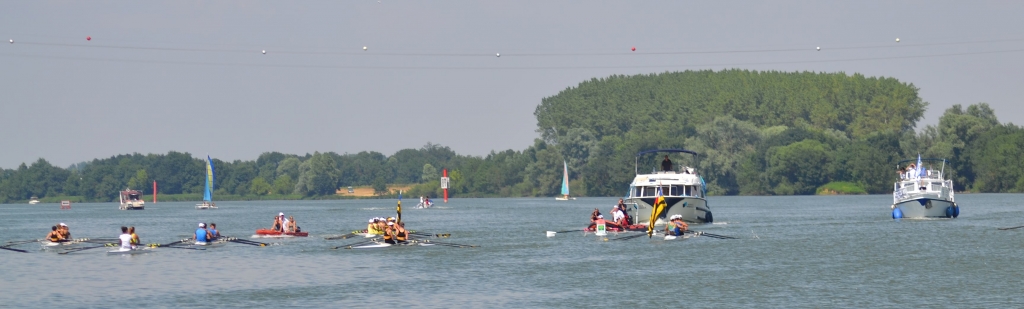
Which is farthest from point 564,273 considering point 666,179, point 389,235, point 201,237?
point 666,179

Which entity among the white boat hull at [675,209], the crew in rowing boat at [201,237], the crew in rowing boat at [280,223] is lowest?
the crew in rowing boat at [201,237]

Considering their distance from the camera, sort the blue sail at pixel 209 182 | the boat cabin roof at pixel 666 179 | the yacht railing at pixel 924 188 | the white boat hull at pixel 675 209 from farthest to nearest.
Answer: the blue sail at pixel 209 182 → the yacht railing at pixel 924 188 → the boat cabin roof at pixel 666 179 → the white boat hull at pixel 675 209

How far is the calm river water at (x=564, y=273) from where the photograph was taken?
156 feet

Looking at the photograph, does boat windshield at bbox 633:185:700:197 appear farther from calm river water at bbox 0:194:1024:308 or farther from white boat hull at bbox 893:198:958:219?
white boat hull at bbox 893:198:958:219

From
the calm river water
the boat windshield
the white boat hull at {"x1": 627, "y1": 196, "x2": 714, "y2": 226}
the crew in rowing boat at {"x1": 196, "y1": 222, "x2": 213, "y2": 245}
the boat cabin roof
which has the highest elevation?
the boat cabin roof

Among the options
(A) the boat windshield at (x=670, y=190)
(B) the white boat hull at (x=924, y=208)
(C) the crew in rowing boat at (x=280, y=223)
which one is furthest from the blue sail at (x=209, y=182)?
(B) the white boat hull at (x=924, y=208)

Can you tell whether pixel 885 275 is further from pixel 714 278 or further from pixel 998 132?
pixel 998 132

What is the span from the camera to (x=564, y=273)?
57.1 m

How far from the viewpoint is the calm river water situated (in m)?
47.7

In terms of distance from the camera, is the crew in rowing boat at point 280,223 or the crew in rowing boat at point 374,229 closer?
the crew in rowing boat at point 374,229

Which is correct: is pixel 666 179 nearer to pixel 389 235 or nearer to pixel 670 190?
pixel 670 190

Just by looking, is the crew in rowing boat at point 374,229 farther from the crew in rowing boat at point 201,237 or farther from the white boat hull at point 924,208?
the white boat hull at point 924,208

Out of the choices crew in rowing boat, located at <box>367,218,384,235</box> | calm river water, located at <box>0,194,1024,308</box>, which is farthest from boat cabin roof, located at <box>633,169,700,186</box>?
crew in rowing boat, located at <box>367,218,384,235</box>

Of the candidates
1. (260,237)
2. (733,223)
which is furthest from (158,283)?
(733,223)
